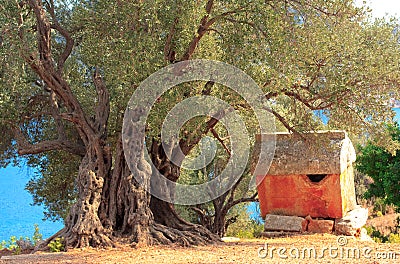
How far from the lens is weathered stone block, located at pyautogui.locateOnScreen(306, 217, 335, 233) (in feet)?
40.8

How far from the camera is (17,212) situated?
112 ft

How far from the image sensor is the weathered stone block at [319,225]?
40.8 ft

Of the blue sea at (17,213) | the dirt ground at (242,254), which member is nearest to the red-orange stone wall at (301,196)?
the dirt ground at (242,254)

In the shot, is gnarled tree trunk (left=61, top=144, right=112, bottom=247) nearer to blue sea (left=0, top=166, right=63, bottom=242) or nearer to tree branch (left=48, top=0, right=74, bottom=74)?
tree branch (left=48, top=0, right=74, bottom=74)

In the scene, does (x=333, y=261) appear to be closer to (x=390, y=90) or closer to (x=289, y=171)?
(x=390, y=90)

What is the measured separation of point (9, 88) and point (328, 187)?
759 cm

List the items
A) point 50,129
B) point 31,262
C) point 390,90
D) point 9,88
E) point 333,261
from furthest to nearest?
point 50,129, point 9,88, point 390,90, point 31,262, point 333,261

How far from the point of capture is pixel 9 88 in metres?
11.4

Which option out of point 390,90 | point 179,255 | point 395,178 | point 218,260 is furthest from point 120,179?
point 395,178

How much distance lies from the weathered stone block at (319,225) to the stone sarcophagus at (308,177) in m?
0.27

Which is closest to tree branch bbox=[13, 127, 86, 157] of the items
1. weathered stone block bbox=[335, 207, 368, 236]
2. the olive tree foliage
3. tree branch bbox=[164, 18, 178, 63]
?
the olive tree foliage

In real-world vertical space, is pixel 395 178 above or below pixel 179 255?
above

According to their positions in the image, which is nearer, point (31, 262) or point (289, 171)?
point (31, 262)

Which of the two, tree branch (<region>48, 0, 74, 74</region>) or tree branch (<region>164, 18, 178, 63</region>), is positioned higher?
tree branch (<region>48, 0, 74, 74</region>)
